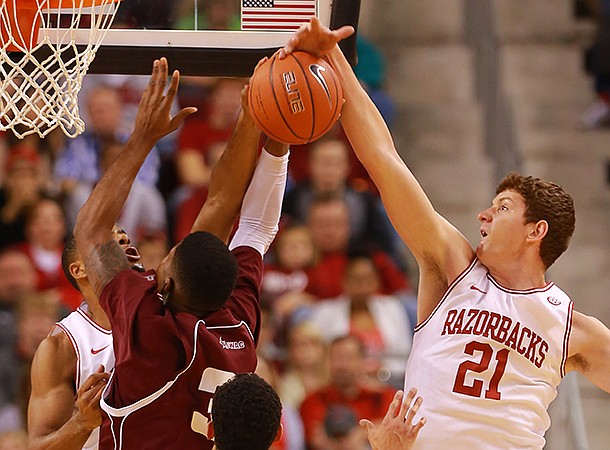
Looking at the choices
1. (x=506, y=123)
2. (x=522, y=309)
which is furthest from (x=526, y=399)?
(x=506, y=123)

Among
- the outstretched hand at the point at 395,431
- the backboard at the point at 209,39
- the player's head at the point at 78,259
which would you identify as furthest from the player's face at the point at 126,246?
the outstretched hand at the point at 395,431

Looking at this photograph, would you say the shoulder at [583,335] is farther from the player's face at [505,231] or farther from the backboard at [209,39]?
the backboard at [209,39]

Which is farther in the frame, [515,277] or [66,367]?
[66,367]

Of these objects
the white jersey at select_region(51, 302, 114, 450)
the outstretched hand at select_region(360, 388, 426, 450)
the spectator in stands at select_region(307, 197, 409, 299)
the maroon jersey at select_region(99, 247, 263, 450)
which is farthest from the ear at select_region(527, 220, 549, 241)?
the spectator in stands at select_region(307, 197, 409, 299)

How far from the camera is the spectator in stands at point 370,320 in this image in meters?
6.61

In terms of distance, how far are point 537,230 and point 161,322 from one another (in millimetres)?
1292

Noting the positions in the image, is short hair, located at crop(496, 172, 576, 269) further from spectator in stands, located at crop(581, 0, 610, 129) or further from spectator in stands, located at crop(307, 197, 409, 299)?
spectator in stands, located at crop(581, 0, 610, 129)

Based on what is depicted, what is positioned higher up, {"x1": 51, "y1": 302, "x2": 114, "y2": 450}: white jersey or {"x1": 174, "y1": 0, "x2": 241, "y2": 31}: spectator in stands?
{"x1": 174, "y1": 0, "x2": 241, "y2": 31}: spectator in stands

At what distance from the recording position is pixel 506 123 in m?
8.24

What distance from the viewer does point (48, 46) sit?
428 centimetres

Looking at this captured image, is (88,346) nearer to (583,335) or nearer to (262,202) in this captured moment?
Result: (262,202)

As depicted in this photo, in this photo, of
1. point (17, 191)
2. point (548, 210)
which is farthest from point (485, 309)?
point (17, 191)

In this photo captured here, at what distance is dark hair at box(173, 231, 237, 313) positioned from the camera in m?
3.54

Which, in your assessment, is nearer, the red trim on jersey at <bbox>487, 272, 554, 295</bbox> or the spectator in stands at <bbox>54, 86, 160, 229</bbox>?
the red trim on jersey at <bbox>487, 272, 554, 295</bbox>
